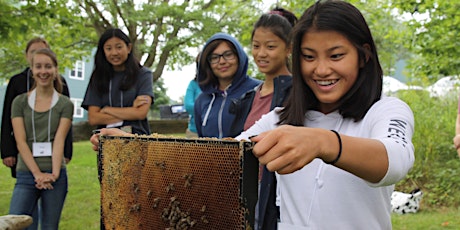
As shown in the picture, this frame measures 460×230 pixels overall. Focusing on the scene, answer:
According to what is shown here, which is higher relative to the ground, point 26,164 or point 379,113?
point 379,113

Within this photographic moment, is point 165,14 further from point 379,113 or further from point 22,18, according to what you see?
point 379,113

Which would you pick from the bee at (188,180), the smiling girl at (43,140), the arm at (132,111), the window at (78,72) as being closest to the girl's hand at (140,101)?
the arm at (132,111)

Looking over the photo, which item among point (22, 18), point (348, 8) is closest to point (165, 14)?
point (22, 18)

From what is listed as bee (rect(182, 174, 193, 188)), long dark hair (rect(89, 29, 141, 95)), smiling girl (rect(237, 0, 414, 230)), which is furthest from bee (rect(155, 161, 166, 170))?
long dark hair (rect(89, 29, 141, 95))

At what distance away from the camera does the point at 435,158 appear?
909 cm

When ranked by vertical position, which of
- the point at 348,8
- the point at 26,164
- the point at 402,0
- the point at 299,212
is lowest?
the point at 26,164

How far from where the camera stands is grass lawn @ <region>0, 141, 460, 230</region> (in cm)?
672

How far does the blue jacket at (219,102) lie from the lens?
370 cm

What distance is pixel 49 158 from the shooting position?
15.4 feet

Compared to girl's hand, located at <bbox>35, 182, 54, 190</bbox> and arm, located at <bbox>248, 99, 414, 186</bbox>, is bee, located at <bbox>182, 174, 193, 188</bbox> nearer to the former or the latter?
arm, located at <bbox>248, 99, 414, 186</bbox>

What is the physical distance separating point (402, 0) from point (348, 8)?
25.6 feet

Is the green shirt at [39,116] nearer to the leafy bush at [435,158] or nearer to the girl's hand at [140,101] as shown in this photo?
the girl's hand at [140,101]

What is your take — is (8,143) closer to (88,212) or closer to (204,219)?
(88,212)

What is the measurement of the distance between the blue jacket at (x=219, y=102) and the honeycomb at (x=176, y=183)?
1721 mm
